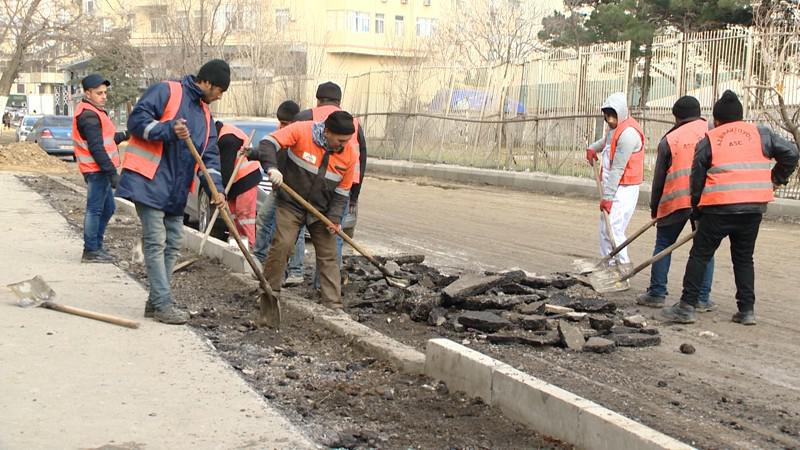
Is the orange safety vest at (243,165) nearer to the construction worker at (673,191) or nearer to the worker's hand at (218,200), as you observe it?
the worker's hand at (218,200)

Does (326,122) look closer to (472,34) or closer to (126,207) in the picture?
(126,207)

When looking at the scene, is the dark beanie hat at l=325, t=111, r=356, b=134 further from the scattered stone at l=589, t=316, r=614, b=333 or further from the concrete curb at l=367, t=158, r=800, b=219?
the concrete curb at l=367, t=158, r=800, b=219

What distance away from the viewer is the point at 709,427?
5.11 meters

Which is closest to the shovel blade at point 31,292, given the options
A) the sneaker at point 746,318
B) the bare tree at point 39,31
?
the sneaker at point 746,318

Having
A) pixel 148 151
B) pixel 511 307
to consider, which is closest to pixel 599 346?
pixel 511 307

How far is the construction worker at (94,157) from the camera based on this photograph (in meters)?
9.52

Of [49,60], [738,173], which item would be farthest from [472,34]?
[738,173]

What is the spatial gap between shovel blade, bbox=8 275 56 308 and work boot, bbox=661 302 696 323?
491cm

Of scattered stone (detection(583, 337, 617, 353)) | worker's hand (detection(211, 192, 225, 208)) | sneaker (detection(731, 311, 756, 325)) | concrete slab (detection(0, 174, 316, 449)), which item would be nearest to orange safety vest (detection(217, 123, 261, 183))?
concrete slab (detection(0, 174, 316, 449))

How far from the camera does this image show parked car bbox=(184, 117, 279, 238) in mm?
11422

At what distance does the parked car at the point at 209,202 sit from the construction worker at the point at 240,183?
2.93 feet

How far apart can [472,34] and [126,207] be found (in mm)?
26495

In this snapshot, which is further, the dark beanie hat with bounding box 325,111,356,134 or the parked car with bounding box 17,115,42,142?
the parked car with bounding box 17,115,42,142

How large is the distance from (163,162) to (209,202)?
14.2 feet
